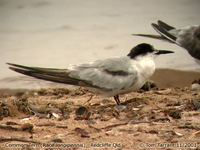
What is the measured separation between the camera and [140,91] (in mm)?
5926

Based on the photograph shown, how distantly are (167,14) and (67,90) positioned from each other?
10.2ft

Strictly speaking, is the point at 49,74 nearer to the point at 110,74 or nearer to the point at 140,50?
the point at 110,74

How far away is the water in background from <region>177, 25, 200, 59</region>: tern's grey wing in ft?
1.59

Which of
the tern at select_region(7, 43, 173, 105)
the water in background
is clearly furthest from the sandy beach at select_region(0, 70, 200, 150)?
the water in background

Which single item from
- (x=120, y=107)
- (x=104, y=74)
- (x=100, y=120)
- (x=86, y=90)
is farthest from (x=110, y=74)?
(x=86, y=90)

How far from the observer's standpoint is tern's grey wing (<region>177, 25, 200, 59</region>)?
248 inches

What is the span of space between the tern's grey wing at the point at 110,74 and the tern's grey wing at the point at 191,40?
1367 mm

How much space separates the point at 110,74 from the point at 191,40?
1.55m

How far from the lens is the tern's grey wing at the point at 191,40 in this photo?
630 centimetres

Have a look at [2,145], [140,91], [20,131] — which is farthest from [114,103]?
[2,145]

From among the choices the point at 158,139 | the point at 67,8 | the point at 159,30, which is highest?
the point at 67,8

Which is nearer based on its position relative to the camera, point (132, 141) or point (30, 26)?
point (132, 141)

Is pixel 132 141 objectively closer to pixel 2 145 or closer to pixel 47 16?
pixel 2 145

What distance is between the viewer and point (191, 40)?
Answer: 638cm
